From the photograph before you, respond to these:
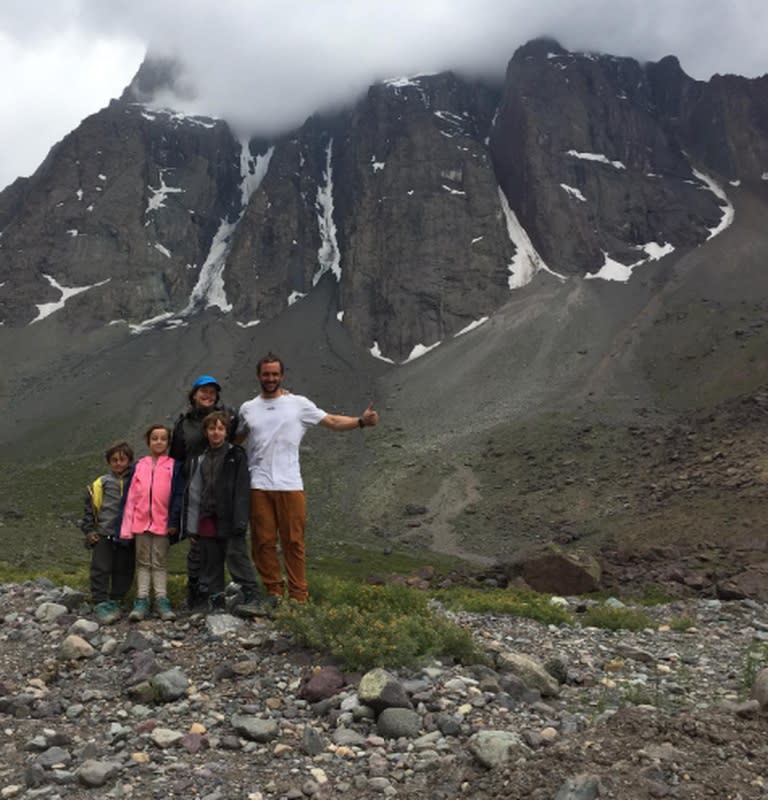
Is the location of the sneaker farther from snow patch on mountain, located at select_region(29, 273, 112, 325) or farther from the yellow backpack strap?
snow patch on mountain, located at select_region(29, 273, 112, 325)

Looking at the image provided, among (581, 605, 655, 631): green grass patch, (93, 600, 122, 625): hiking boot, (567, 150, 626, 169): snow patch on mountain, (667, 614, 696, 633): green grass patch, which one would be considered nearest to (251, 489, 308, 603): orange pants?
(93, 600, 122, 625): hiking boot

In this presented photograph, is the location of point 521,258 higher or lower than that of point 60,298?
higher

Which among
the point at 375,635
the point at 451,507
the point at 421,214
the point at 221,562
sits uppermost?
the point at 421,214

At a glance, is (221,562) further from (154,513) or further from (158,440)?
(158,440)

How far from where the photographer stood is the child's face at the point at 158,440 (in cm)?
1187

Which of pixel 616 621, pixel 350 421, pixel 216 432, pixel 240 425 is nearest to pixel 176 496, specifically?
pixel 216 432

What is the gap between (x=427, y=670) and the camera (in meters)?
8.47

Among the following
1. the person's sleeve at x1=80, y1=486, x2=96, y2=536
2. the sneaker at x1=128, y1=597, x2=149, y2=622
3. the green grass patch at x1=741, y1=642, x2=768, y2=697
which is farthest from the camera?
the person's sleeve at x1=80, y1=486, x2=96, y2=536

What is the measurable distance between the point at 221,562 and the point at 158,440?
7.73 ft

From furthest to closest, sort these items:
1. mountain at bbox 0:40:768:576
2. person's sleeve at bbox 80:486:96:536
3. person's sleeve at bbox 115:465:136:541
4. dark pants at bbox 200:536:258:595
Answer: mountain at bbox 0:40:768:576 < person's sleeve at bbox 80:486:96:536 < person's sleeve at bbox 115:465:136:541 < dark pants at bbox 200:536:258:595

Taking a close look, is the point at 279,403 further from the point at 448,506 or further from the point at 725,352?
the point at 725,352

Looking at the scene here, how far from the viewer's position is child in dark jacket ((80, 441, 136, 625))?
1205cm

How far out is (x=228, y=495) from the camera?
445 inches

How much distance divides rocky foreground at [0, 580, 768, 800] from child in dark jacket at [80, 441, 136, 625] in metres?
0.94
